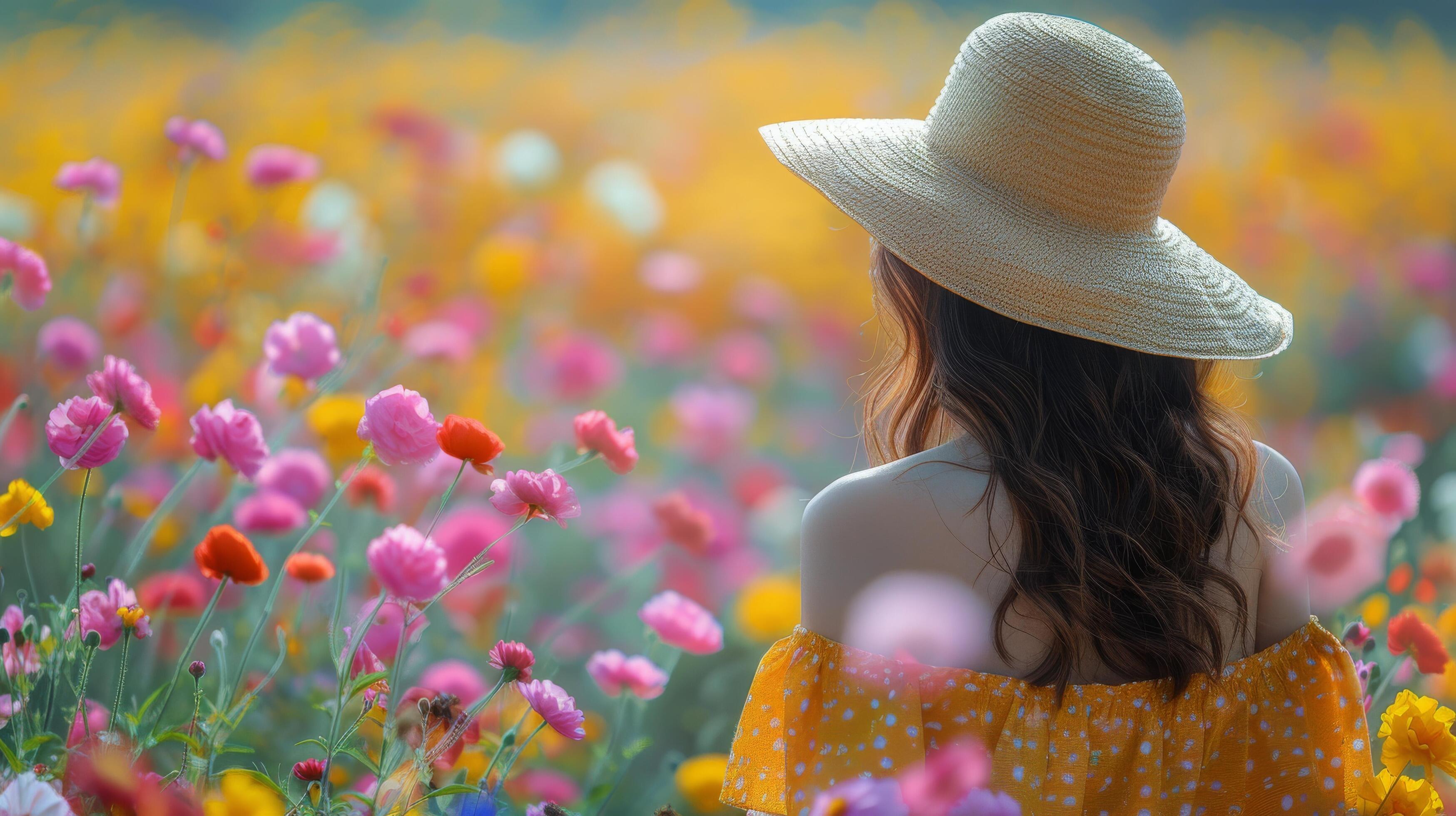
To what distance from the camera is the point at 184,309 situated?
66.2 inches

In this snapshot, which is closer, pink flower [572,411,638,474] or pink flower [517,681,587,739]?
pink flower [517,681,587,739]

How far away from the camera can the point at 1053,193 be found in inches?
32.8

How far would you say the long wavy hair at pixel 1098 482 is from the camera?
0.75 m

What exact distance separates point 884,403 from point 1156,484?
0.91 feet

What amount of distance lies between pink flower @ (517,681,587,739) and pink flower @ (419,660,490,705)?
0.34 m

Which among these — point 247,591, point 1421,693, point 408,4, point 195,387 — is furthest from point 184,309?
point 1421,693

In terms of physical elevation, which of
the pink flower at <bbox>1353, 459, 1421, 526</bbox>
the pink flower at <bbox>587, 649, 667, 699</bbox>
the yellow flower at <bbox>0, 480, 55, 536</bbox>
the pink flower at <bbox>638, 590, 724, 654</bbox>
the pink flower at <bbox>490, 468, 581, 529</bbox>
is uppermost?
the pink flower at <bbox>490, 468, 581, 529</bbox>

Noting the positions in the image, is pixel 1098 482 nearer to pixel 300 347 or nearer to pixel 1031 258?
pixel 1031 258

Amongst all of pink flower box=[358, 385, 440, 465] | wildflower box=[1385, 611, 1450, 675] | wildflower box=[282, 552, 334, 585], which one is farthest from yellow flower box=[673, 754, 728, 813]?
wildflower box=[1385, 611, 1450, 675]

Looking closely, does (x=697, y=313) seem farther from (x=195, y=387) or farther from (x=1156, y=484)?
(x=1156, y=484)

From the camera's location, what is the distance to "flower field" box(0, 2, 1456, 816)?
31.5 inches

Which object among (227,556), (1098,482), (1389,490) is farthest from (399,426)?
(1389,490)

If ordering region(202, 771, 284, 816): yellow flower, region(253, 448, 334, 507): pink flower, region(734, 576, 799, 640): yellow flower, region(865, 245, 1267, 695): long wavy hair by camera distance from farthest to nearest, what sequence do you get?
region(734, 576, 799, 640): yellow flower
region(253, 448, 334, 507): pink flower
region(865, 245, 1267, 695): long wavy hair
region(202, 771, 284, 816): yellow flower

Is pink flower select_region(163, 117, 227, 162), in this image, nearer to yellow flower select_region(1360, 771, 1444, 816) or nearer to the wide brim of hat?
the wide brim of hat
